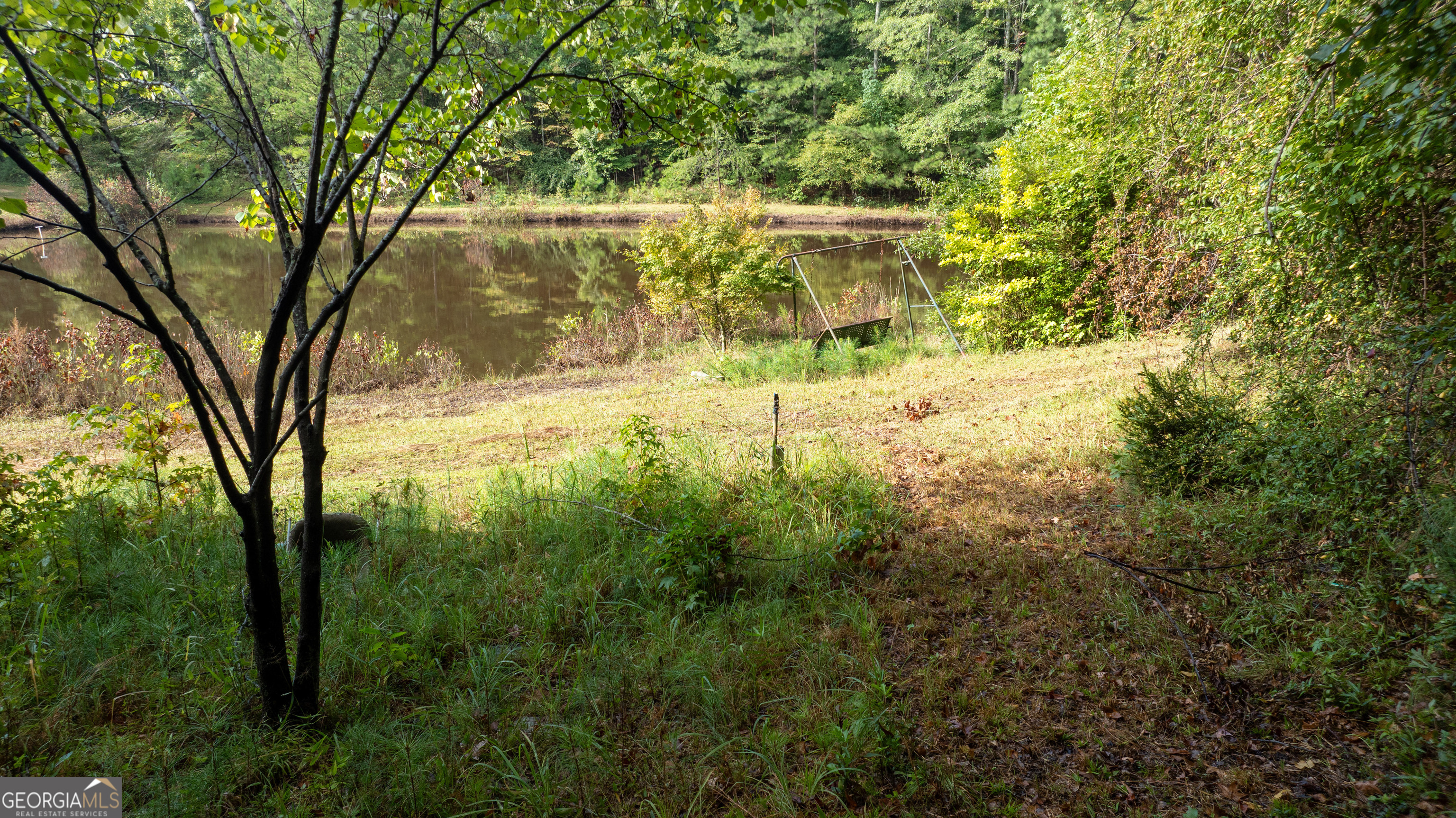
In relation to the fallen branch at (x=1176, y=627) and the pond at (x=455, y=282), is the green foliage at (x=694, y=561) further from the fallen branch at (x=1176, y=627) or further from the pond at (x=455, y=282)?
the pond at (x=455, y=282)

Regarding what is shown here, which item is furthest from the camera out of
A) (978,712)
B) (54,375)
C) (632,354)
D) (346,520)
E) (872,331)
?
(632,354)

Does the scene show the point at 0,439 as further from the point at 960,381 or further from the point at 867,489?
the point at 960,381

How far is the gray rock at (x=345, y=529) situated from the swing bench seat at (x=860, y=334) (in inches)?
333

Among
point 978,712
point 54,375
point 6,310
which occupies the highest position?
point 6,310

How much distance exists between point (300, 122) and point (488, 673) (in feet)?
7.84

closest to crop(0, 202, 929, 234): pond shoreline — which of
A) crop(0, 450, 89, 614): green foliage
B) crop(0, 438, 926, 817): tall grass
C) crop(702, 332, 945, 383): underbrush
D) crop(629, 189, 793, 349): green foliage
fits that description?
crop(629, 189, 793, 349): green foliage

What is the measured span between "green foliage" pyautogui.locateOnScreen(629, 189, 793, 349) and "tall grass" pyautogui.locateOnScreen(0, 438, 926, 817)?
9.19 meters

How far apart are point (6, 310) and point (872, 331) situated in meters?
19.6

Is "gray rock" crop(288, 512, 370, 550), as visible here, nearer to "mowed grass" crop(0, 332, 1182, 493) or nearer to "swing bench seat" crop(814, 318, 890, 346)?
"mowed grass" crop(0, 332, 1182, 493)

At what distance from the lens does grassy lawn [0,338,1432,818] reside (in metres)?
2.43

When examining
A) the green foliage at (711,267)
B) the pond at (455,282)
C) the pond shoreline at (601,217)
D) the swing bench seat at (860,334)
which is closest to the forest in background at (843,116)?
the pond shoreline at (601,217)

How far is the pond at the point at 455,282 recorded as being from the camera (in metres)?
16.3

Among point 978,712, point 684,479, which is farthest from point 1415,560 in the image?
point 684,479

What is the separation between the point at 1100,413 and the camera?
20.0 feet
